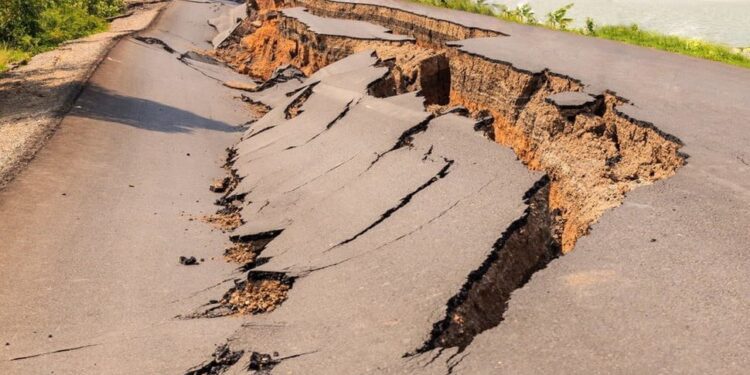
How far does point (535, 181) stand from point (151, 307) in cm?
332

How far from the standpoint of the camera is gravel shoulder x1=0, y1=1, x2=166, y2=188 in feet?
29.6

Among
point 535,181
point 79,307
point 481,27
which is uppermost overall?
point 481,27

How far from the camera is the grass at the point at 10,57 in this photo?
14.9 m

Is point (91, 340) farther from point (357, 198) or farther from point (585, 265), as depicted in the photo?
point (585, 265)

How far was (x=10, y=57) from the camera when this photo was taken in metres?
15.7

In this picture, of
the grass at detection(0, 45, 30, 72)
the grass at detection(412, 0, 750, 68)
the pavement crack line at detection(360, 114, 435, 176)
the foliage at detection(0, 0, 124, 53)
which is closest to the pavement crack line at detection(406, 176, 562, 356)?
the pavement crack line at detection(360, 114, 435, 176)

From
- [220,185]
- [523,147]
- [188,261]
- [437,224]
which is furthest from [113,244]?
[523,147]

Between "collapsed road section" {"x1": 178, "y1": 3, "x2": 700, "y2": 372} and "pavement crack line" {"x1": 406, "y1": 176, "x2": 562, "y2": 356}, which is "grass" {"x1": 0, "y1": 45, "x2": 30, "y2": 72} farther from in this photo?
"pavement crack line" {"x1": 406, "y1": 176, "x2": 562, "y2": 356}

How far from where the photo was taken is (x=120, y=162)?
9266 mm

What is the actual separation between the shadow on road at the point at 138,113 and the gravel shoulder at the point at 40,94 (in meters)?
0.26

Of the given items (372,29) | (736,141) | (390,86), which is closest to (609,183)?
(736,141)

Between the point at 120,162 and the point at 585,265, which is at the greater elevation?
the point at 585,265

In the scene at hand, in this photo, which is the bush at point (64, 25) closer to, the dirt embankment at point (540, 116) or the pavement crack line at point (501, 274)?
the dirt embankment at point (540, 116)

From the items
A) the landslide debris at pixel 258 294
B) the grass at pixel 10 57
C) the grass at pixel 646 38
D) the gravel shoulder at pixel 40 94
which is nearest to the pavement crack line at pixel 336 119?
the gravel shoulder at pixel 40 94
